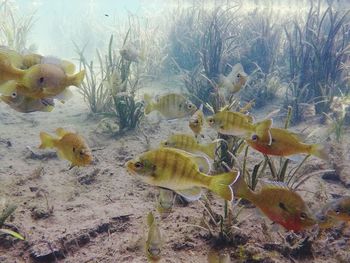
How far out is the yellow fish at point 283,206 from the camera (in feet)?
8.41

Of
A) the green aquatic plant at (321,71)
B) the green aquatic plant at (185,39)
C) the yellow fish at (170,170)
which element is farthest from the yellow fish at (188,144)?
the green aquatic plant at (185,39)

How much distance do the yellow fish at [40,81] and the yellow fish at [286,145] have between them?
→ 2.17 meters

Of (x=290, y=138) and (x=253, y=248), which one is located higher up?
(x=290, y=138)

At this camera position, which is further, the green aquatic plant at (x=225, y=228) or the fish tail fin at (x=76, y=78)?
the fish tail fin at (x=76, y=78)

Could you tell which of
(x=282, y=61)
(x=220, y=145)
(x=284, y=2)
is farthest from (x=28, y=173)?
(x=284, y=2)

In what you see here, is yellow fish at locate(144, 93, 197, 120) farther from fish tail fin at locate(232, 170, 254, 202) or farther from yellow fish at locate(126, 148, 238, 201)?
yellow fish at locate(126, 148, 238, 201)

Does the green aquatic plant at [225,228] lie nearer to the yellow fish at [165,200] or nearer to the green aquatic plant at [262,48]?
the yellow fish at [165,200]

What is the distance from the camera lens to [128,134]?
23.3 ft

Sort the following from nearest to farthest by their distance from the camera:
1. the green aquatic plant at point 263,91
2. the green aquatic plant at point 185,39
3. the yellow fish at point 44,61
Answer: the yellow fish at point 44,61
the green aquatic plant at point 263,91
the green aquatic plant at point 185,39

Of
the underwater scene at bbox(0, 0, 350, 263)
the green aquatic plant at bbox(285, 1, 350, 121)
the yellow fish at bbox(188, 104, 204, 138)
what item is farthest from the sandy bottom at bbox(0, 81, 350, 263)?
the green aquatic plant at bbox(285, 1, 350, 121)

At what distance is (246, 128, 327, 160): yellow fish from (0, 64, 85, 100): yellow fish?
2.17 metres

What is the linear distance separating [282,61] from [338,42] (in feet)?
10.5

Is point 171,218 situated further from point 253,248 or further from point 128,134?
point 128,134

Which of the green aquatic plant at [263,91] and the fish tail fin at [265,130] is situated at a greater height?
the fish tail fin at [265,130]
